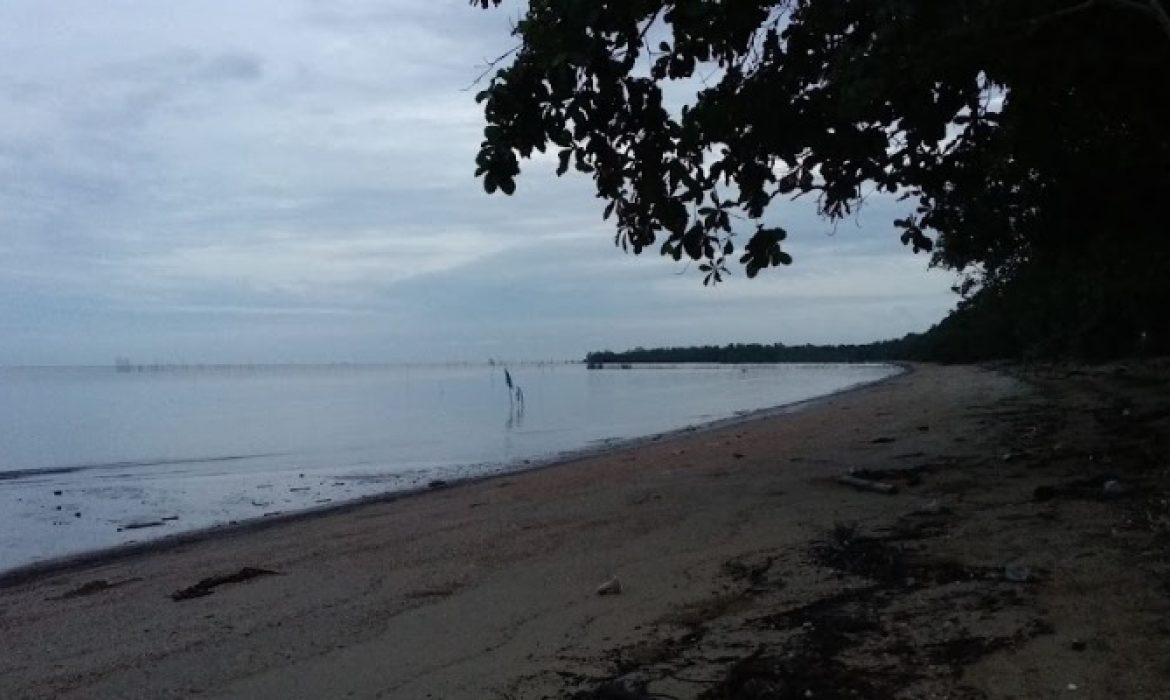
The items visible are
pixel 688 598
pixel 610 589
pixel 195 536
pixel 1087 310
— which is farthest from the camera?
pixel 1087 310

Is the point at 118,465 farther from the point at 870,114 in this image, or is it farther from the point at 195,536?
the point at 870,114

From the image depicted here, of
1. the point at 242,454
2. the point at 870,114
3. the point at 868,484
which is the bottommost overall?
the point at 242,454

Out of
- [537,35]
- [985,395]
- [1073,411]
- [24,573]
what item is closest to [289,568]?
[24,573]

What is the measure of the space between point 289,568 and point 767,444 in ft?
35.5

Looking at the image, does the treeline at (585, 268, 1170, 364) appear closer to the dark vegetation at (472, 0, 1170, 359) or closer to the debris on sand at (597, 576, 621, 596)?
the dark vegetation at (472, 0, 1170, 359)

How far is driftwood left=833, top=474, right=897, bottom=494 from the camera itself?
9336 millimetres

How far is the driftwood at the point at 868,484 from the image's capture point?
934cm

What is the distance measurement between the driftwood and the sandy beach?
76 millimetres

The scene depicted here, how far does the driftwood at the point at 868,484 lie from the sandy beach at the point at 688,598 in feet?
0.25

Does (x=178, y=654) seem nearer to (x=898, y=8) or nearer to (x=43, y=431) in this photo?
(x=898, y=8)

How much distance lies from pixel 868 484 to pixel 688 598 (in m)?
4.26

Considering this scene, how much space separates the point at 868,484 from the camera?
9.66m

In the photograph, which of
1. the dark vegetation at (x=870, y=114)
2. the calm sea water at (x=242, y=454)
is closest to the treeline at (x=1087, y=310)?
the dark vegetation at (x=870, y=114)

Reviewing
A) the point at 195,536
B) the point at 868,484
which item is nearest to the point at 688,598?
the point at 868,484
